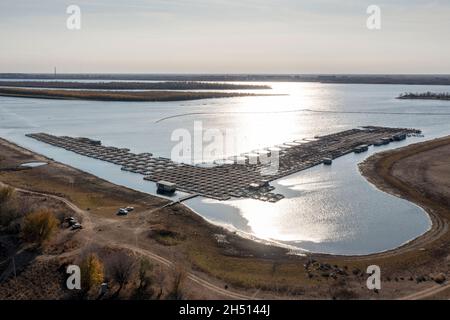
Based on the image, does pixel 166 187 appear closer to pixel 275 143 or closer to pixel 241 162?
pixel 241 162

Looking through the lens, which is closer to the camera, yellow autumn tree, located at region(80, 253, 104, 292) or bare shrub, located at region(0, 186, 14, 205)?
yellow autumn tree, located at region(80, 253, 104, 292)

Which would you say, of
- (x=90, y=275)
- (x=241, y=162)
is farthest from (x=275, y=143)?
(x=90, y=275)

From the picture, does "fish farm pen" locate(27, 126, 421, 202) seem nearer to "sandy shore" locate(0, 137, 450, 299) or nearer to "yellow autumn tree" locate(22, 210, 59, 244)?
"sandy shore" locate(0, 137, 450, 299)

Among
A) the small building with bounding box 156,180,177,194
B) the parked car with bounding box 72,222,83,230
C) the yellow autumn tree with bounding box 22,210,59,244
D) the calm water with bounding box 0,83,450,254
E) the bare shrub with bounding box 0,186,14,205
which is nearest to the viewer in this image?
the yellow autumn tree with bounding box 22,210,59,244

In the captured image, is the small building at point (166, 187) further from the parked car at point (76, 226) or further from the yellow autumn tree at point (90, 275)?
the yellow autumn tree at point (90, 275)

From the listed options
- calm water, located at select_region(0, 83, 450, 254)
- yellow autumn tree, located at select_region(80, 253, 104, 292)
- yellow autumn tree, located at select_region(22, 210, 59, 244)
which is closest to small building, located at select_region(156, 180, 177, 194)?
calm water, located at select_region(0, 83, 450, 254)
